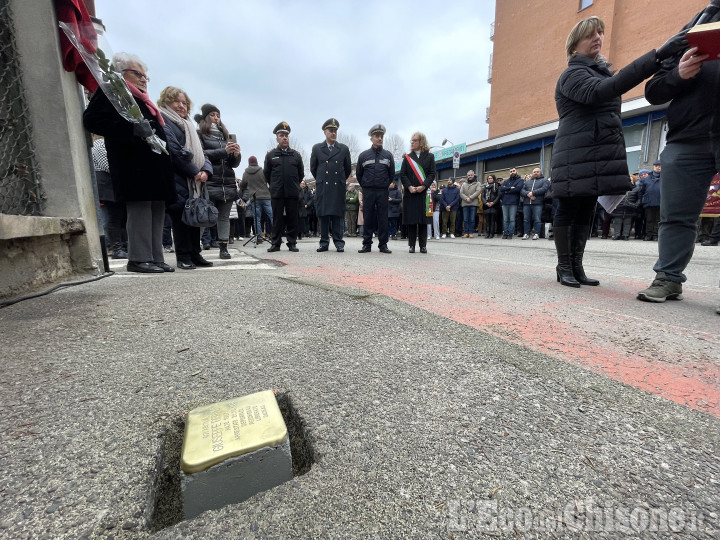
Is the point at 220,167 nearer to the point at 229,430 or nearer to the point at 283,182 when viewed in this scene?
the point at 283,182

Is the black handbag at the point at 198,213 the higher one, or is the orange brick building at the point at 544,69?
the orange brick building at the point at 544,69

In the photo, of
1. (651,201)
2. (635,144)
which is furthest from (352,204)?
(635,144)

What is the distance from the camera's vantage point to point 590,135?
2.66 meters

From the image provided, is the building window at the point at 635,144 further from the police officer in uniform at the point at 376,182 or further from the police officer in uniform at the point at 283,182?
the police officer in uniform at the point at 283,182

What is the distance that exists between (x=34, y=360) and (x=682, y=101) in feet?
11.8

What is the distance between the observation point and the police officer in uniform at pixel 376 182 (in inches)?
244

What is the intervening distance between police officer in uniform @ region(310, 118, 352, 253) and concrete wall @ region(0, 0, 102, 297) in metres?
3.75

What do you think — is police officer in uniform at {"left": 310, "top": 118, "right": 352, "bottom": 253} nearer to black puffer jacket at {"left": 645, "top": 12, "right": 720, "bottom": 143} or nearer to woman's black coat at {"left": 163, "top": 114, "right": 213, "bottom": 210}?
woman's black coat at {"left": 163, "top": 114, "right": 213, "bottom": 210}

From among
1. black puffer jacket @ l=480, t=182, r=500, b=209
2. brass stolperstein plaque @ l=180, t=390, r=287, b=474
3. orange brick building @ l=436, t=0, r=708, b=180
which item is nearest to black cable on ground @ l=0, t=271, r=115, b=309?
brass stolperstein plaque @ l=180, t=390, r=287, b=474

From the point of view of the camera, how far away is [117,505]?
69 cm

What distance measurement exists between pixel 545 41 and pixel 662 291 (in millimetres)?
24125

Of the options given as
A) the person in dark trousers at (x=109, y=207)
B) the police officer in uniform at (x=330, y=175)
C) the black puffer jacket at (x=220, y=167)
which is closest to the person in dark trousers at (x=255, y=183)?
the police officer in uniform at (x=330, y=175)

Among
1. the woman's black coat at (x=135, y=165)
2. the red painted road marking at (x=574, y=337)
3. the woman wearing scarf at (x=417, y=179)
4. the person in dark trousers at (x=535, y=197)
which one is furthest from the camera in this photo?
the person in dark trousers at (x=535, y=197)

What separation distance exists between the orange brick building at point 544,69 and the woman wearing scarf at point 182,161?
15265 millimetres
